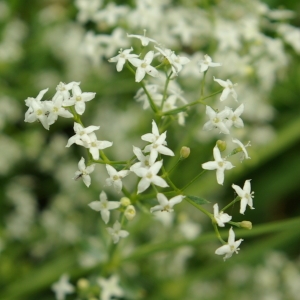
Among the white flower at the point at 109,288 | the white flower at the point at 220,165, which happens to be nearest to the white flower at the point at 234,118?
the white flower at the point at 220,165

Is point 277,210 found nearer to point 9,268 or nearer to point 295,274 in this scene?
point 295,274

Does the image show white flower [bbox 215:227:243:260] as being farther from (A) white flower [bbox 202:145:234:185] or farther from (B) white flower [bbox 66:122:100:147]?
(B) white flower [bbox 66:122:100:147]

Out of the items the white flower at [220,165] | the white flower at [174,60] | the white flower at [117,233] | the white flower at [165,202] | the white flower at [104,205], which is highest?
the white flower at [174,60]

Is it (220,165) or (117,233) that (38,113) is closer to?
(117,233)

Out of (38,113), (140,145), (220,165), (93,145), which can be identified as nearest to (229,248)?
(220,165)

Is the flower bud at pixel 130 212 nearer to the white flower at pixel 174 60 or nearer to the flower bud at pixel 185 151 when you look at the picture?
the flower bud at pixel 185 151

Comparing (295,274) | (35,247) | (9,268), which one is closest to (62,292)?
(9,268)
